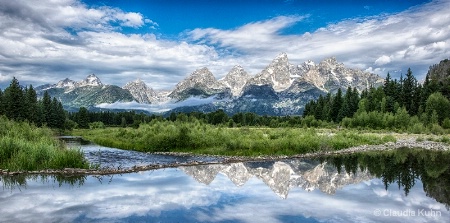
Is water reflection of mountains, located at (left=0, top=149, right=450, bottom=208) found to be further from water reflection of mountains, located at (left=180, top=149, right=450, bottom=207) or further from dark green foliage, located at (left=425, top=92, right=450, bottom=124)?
dark green foliage, located at (left=425, top=92, right=450, bottom=124)

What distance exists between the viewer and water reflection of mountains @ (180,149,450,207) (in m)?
20.5

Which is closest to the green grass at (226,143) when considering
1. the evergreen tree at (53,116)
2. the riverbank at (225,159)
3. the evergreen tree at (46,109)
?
the riverbank at (225,159)

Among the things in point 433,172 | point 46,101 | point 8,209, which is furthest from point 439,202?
point 46,101

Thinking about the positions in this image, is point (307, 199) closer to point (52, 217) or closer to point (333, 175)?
point (333, 175)

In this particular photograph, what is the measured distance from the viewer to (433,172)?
25.3m

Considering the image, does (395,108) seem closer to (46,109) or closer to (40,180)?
(40,180)

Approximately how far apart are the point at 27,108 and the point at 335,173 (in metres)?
85.8

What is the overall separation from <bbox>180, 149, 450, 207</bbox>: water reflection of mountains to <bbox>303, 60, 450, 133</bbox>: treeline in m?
45.5

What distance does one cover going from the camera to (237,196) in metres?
17.7

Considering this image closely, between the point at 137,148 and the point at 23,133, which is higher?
the point at 23,133

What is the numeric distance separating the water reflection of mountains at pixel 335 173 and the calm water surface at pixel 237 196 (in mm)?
57

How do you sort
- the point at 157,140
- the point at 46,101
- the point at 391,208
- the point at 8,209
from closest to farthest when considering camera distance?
the point at 8,209, the point at 391,208, the point at 157,140, the point at 46,101

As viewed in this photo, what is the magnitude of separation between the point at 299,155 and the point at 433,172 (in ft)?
39.7

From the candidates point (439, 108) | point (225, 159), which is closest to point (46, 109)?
point (225, 159)
